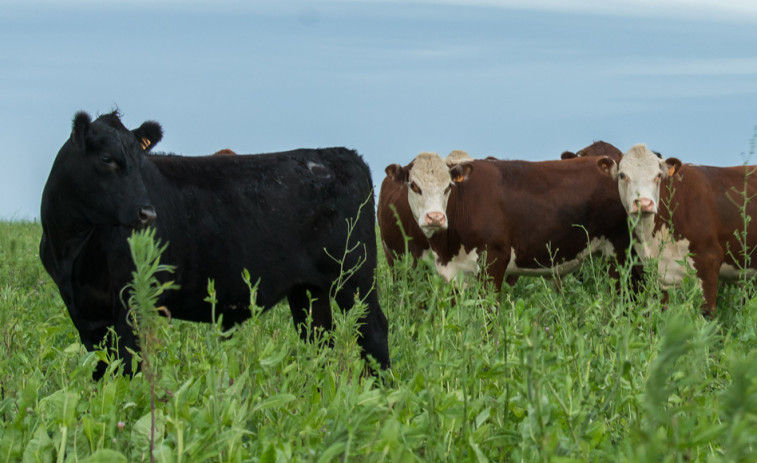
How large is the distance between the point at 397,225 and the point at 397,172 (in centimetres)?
83

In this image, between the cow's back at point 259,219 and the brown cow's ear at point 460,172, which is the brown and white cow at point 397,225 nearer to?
the brown cow's ear at point 460,172

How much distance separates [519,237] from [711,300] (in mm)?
1877

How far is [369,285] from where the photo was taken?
563 centimetres

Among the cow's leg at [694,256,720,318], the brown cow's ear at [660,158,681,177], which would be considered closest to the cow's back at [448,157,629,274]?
the brown cow's ear at [660,158,681,177]

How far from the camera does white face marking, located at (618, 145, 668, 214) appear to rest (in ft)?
26.2

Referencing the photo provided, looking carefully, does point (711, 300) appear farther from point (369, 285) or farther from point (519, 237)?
point (369, 285)

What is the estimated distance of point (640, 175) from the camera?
26.5ft

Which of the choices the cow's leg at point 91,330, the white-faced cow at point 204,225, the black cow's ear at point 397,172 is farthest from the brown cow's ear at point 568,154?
the cow's leg at point 91,330

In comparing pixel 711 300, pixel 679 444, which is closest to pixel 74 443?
pixel 679 444

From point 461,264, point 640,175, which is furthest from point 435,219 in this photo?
point 640,175

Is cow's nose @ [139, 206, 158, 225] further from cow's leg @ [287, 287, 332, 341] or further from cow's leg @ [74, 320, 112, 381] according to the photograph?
cow's leg @ [287, 287, 332, 341]

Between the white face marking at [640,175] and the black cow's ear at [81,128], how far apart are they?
518 centimetres

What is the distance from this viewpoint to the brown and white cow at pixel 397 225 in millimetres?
8351

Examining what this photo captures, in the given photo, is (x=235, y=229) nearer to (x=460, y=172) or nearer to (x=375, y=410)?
(x=375, y=410)
